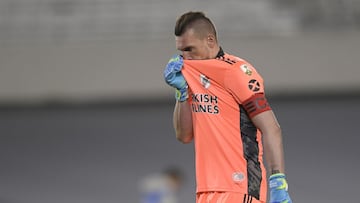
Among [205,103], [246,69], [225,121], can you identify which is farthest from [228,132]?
[246,69]

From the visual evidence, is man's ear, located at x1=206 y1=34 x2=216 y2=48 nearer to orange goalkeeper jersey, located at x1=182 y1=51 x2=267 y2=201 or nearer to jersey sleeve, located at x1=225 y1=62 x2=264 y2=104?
orange goalkeeper jersey, located at x1=182 y1=51 x2=267 y2=201

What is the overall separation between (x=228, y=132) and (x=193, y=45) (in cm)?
41

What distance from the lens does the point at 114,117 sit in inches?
470

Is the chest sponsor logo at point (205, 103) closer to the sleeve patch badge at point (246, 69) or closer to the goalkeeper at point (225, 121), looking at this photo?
the goalkeeper at point (225, 121)

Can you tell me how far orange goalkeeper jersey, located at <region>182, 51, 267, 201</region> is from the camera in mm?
3555

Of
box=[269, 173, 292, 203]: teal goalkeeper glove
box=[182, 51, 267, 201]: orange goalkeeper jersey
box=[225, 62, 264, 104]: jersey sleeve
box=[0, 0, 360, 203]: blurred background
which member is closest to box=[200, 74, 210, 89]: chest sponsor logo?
box=[182, 51, 267, 201]: orange goalkeeper jersey

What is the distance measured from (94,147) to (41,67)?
60.7 inches

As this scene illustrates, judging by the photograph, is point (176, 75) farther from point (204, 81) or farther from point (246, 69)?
point (246, 69)

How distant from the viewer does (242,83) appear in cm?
353

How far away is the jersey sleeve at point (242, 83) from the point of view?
11.6 feet

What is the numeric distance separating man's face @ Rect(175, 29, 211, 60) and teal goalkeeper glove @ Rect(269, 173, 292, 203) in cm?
63

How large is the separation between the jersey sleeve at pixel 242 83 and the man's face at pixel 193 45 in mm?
193

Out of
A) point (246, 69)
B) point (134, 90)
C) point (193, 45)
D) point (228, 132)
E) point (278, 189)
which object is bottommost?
point (278, 189)

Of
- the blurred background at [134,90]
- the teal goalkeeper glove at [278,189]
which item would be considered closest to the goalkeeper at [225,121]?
the teal goalkeeper glove at [278,189]
